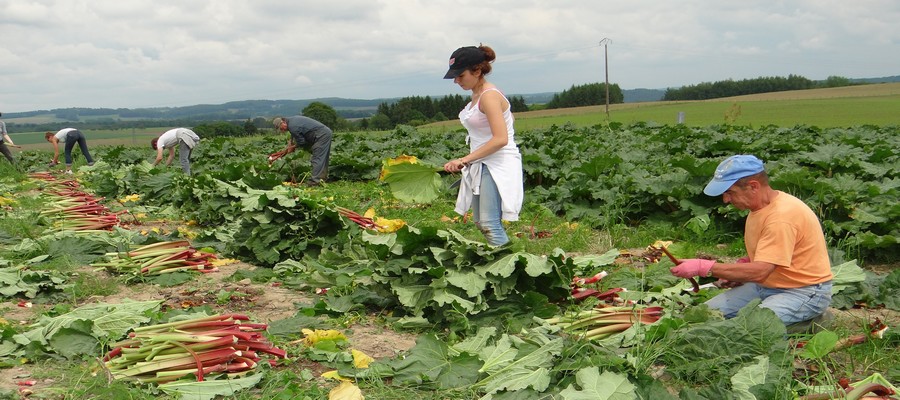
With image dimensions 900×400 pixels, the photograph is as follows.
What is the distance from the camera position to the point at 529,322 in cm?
455

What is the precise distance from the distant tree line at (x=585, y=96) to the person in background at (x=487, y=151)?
63994 mm

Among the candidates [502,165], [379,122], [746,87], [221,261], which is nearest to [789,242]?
[502,165]

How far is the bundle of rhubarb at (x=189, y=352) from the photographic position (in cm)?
391

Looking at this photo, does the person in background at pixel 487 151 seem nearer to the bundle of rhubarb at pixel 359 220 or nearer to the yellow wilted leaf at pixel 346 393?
the yellow wilted leaf at pixel 346 393

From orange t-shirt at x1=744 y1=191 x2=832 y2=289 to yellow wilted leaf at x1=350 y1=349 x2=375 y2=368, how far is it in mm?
2293

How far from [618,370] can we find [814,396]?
851 mm

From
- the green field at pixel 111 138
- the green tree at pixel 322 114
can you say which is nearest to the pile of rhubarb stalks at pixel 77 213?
the green field at pixel 111 138

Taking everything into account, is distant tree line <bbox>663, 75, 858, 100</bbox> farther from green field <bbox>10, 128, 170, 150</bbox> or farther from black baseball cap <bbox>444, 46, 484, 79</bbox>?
black baseball cap <bbox>444, 46, 484, 79</bbox>

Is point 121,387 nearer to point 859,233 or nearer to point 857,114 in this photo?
point 859,233

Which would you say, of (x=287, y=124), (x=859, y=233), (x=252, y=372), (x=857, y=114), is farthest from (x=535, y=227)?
(x=857, y=114)

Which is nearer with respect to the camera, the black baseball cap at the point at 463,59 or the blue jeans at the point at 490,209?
the black baseball cap at the point at 463,59

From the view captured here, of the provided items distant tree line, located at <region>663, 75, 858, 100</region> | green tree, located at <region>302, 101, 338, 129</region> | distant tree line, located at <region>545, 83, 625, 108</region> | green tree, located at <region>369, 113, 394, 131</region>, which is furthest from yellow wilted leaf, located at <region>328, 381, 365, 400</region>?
distant tree line, located at <region>663, 75, 858, 100</region>

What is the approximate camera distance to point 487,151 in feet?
16.6

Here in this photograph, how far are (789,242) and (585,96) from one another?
67000 mm
